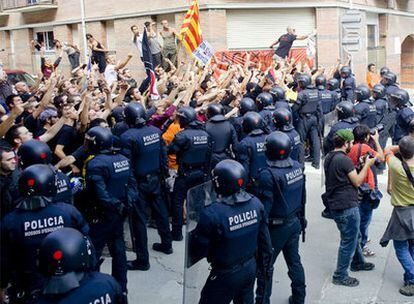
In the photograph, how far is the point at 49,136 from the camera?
686 centimetres

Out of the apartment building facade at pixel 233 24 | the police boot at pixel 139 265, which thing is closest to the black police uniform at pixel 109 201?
the police boot at pixel 139 265

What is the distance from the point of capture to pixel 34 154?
17.3 ft

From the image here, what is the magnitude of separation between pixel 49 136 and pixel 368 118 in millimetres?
6065

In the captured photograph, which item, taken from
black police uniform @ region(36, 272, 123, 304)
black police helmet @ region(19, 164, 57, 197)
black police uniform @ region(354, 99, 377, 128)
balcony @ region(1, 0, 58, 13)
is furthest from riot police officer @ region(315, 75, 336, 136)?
balcony @ region(1, 0, 58, 13)

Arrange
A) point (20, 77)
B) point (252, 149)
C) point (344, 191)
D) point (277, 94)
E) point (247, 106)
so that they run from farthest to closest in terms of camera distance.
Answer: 1. point (20, 77)
2. point (277, 94)
3. point (247, 106)
4. point (252, 149)
5. point (344, 191)

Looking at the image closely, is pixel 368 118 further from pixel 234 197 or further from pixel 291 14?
pixel 291 14

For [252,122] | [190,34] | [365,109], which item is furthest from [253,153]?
[190,34]

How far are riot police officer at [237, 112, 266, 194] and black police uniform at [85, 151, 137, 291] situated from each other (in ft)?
7.08

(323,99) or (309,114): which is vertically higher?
(323,99)

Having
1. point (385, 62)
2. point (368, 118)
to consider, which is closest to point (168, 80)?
point (368, 118)

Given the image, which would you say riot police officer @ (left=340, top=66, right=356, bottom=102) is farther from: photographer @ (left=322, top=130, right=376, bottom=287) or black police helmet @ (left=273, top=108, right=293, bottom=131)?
photographer @ (left=322, top=130, right=376, bottom=287)

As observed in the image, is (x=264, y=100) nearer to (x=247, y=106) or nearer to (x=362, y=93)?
(x=247, y=106)

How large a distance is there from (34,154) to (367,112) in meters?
6.85

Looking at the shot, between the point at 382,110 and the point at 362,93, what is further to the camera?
the point at 382,110
